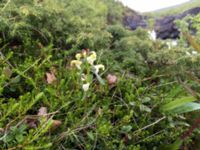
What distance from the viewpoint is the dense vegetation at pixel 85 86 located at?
4.27 feet

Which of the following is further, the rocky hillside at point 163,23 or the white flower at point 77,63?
the rocky hillside at point 163,23

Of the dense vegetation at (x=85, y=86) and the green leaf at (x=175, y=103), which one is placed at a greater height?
the dense vegetation at (x=85, y=86)

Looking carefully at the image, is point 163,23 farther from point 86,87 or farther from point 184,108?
point 86,87

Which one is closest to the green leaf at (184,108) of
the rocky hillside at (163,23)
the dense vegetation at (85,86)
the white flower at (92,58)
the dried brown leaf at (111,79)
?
the dense vegetation at (85,86)

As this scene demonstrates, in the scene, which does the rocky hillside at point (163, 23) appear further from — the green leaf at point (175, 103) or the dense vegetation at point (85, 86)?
the green leaf at point (175, 103)

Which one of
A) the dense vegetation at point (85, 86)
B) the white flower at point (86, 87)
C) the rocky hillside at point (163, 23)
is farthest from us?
the rocky hillside at point (163, 23)

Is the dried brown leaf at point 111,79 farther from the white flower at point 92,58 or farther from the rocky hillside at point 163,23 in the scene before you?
the rocky hillside at point 163,23

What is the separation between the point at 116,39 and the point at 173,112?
700 millimetres

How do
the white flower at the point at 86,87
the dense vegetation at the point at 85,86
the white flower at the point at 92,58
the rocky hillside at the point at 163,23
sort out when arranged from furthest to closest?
the rocky hillside at the point at 163,23 < the white flower at the point at 92,58 < the white flower at the point at 86,87 < the dense vegetation at the point at 85,86

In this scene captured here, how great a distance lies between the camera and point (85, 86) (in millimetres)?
1443

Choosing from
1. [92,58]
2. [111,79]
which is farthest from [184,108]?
[92,58]

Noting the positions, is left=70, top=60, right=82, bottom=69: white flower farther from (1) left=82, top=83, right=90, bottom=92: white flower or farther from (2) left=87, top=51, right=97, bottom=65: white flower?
(1) left=82, top=83, right=90, bottom=92: white flower

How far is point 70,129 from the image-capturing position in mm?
1308

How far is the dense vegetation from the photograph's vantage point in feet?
4.27
